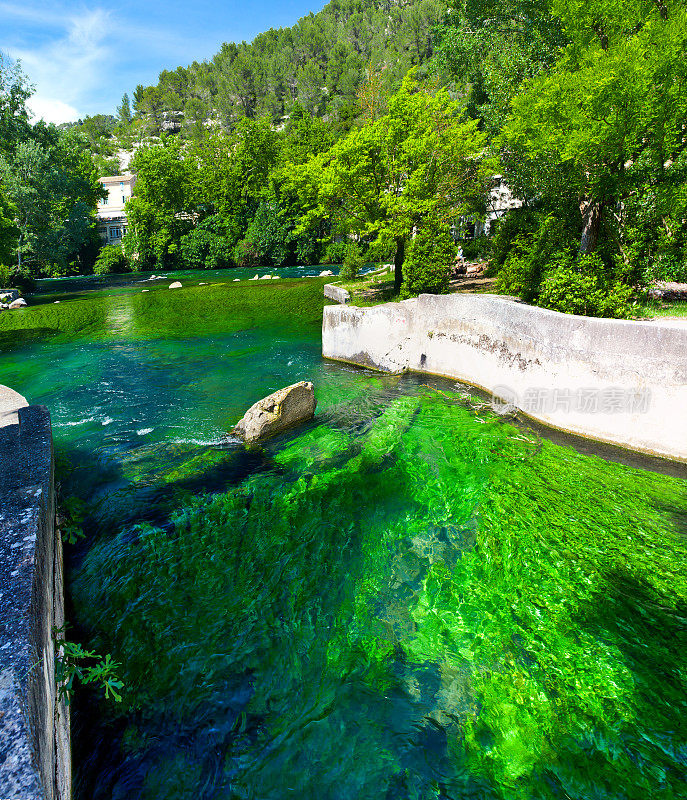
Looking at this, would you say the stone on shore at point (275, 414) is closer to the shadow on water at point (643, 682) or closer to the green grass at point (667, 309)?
the shadow on water at point (643, 682)

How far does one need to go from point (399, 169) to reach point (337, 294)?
9753 millimetres

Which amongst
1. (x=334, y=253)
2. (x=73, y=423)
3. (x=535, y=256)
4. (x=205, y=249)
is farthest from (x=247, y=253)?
(x=73, y=423)

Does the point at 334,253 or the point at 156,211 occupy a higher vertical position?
the point at 156,211

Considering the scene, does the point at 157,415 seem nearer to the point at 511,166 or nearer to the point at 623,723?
the point at 623,723

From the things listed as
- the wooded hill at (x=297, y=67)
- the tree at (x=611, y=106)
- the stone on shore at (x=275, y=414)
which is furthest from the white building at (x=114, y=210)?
the tree at (x=611, y=106)

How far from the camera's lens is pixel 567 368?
32.1ft

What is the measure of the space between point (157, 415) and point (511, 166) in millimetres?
15548

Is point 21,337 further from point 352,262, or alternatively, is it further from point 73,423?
point 352,262

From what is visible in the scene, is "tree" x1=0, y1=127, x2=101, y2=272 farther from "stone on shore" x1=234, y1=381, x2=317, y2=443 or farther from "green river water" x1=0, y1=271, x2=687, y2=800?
"green river water" x1=0, y1=271, x2=687, y2=800

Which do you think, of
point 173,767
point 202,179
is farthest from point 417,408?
point 202,179

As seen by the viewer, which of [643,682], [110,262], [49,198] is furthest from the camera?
[110,262]

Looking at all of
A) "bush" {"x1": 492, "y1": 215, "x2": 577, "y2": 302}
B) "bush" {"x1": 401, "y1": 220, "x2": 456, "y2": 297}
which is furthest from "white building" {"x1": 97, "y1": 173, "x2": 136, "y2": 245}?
"bush" {"x1": 492, "y1": 215, "x2": 577, "y2": 302}

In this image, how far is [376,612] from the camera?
5633 millimetres

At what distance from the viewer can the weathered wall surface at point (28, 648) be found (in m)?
2.34
